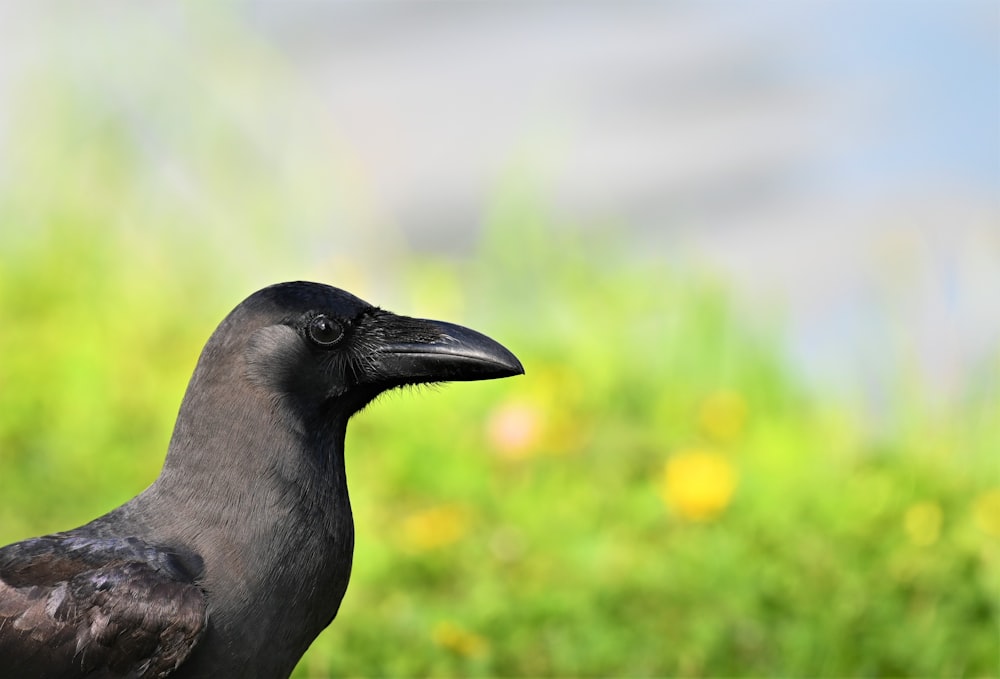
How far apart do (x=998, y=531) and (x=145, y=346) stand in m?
3.14

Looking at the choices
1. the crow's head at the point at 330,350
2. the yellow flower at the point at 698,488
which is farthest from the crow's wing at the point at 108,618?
the yellow flower at the point at 698,488

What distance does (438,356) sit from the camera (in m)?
2.94

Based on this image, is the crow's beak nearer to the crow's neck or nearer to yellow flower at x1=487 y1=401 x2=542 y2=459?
the crow's neck

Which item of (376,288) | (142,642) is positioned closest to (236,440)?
(142,642)

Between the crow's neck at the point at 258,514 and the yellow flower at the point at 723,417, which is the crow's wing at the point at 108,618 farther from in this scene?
the yellow flower at the point at 723,417

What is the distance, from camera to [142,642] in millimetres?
2660

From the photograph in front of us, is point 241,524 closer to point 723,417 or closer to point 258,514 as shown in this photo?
point 258,514

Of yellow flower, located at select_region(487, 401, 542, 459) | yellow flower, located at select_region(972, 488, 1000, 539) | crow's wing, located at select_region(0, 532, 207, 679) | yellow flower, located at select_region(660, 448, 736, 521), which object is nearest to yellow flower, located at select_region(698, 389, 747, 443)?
yellow flower, located at select_region(660, 448, 736, 521)

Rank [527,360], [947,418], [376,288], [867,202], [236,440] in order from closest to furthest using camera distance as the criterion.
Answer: [236,440] → [947,418] → [527,360] → [376,288] → [867,202]

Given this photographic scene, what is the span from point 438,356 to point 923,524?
6.96ft

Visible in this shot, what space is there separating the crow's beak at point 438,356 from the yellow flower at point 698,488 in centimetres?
173

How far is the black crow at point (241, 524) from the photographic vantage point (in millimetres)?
2684

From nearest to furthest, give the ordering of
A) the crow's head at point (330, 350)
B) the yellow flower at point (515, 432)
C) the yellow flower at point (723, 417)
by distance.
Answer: the crow's head at point (330, 350), the yellow flower at point (515, 432), the yellow flower at point (723, 417)

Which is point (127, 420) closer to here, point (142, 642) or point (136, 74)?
point (136, 74)
